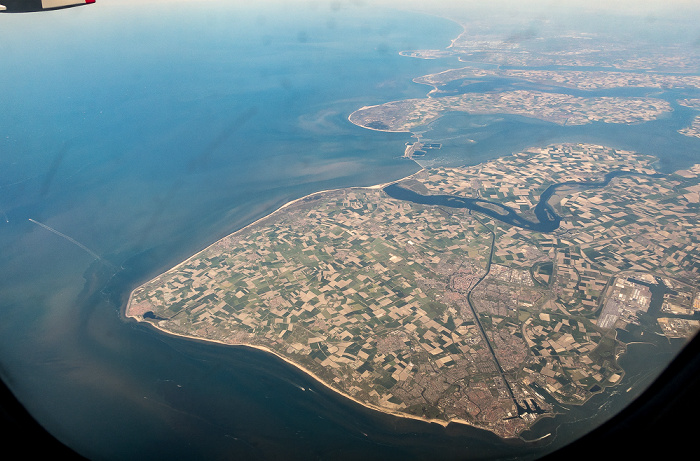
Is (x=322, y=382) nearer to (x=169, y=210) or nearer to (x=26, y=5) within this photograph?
(x=26, y=5)

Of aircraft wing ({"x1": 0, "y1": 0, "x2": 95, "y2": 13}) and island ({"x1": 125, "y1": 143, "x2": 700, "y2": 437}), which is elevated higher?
aircraft wing ({"x1": 0, "y1": 0, "x2": 95, "y2": 13})

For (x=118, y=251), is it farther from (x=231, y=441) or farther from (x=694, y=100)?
(x=694, y=100)

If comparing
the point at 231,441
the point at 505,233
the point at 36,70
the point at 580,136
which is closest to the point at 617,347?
the point at 505,233

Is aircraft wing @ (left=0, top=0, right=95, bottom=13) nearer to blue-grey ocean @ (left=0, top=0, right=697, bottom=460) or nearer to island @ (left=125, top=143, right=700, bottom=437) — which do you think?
blue-grey ocean @ (left=0, top=0, right=697, bottom=460)


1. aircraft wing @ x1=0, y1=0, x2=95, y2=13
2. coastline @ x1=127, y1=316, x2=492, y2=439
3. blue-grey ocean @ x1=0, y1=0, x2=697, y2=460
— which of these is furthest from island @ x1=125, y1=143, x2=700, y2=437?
aircraft wing @ x1=0, y1=0, x2=95, y2=13

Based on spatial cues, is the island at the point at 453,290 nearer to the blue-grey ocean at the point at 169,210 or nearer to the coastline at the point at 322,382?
the coastline at the point at 322,382

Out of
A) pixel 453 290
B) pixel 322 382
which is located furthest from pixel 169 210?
pixel 453 290
